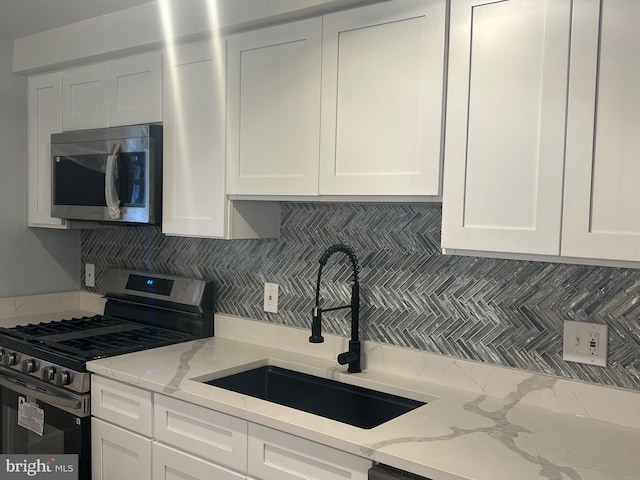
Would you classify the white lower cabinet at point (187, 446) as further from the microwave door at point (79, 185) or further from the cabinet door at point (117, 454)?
the microwave door at point (79, 185)

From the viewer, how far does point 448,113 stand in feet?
5.73

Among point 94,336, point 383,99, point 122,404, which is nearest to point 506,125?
point 383,99

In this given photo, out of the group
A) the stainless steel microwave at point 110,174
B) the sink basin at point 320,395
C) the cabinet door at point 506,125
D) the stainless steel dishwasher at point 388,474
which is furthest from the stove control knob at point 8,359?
the cabinet door at point 506,125

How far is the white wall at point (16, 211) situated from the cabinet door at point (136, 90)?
0.74 meters

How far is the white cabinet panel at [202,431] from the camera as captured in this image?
6.12ft

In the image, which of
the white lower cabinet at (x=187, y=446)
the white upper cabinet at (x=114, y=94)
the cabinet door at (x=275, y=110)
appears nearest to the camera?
the white lower cabinet at (x=187, y=446)

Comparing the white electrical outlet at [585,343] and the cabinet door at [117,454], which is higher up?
the white electrical outlet at [585,343]

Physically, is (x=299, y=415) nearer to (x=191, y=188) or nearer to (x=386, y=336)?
(x=386, y=336)

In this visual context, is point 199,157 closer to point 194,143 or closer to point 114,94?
point 194,143

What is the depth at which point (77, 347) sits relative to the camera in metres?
2.52

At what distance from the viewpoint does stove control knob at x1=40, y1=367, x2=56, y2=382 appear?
2420mm

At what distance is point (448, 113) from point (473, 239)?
38 cm

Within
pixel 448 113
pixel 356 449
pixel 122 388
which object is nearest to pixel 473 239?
pixel 448 113

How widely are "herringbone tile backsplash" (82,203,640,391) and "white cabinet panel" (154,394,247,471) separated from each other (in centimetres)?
66
